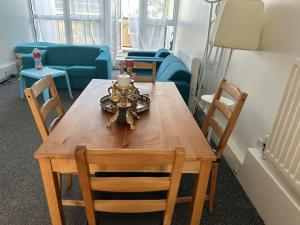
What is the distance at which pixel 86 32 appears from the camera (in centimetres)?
519

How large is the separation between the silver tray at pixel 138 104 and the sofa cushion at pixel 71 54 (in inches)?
110

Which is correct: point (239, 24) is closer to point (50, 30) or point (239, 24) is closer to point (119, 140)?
point (119, 140)

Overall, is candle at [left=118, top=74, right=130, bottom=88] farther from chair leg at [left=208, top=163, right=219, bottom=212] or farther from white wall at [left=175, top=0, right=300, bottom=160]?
white wall at [left=175, top=0, right=300, bottom=160]

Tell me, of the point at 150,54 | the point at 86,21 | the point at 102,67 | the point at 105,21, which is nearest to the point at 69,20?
the point at 86,21

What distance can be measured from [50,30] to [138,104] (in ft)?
15.5

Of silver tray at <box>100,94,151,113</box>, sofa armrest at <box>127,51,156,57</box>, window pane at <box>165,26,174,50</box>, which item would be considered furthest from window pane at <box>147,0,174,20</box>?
silver tray at <box>100,94,151,113</box>

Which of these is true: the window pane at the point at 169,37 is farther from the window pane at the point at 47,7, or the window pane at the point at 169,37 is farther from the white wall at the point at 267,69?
the white wall at the point at 267,69

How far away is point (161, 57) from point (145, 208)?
12.2ft

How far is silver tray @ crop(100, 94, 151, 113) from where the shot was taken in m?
1.34

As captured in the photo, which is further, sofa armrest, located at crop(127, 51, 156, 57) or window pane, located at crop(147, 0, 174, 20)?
window pane, located at crop(147, 0, 174, 20)

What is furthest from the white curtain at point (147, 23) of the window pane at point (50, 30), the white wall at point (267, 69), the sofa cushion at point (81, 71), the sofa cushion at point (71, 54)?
the white wall at point (267, 69)

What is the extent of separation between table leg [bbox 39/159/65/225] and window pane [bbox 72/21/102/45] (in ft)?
15.8

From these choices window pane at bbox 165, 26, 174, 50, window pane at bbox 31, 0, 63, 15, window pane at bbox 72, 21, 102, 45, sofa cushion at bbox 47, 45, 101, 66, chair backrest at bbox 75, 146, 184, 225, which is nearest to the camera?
chair backrest at bbox 75, 146, 184, 225

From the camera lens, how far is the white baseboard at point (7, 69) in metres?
4.09
